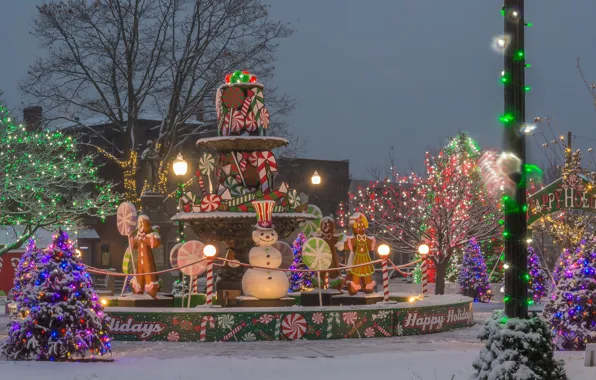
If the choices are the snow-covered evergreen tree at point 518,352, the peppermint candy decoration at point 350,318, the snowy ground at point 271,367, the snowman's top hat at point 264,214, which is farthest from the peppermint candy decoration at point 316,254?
the snow-covered evergreen tree at point 518,352

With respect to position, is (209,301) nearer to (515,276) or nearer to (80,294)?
(80,294)

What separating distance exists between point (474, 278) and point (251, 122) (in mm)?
15140

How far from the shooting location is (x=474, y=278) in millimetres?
36062

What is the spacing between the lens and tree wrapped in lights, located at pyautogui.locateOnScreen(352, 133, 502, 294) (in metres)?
38.7

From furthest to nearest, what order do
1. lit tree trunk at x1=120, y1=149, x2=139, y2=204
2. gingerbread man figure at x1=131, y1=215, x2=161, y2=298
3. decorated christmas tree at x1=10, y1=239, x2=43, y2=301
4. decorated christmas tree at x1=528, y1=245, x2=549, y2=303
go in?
lit tree trunk at x1=120, y1=149, x2=139, y2=204 < decorated christmas tree at x1=528, y1=245, x2=549, y2=303 < gingerbread man figure at x1=131, y1=215, x2=161, y2=298 < decorated christmas tree at x1=10, y1=239, x2=43, y2=301

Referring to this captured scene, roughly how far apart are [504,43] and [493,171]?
2957cm

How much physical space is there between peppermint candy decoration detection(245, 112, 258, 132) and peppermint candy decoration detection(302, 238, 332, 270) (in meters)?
3.43

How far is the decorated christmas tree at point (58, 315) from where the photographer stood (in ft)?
49.6

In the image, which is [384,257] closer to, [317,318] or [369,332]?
[369,332]

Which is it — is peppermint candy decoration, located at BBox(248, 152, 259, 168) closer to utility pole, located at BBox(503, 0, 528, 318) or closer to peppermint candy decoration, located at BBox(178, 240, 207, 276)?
peppermint candy decoration, located at BBox(178, 240, 207, 276)

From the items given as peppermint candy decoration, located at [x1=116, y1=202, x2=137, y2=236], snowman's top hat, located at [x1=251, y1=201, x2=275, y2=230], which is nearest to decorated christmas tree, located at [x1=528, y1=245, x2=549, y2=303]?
snowman's top hat, located at [x1=251, y1=201, x2=275, y2=230]

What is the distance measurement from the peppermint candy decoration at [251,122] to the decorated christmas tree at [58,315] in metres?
8.80

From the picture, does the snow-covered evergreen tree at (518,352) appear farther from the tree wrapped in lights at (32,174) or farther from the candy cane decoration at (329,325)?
the tree wrapped in lights at (32,174)

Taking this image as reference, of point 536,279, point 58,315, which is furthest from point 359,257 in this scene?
point 536,279
